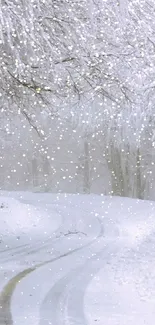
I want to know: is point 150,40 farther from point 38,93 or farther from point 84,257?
point 84,257

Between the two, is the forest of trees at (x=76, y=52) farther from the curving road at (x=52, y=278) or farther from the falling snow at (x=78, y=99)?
the curving road at (x=52, y=278)

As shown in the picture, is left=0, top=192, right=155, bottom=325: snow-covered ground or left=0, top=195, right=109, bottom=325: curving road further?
left=0, top=192, right=155, bottom=325: snow-covered ground

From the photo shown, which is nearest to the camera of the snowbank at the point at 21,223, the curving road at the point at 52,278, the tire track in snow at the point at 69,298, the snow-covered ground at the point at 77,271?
the tire track in snow at the point at 69,298

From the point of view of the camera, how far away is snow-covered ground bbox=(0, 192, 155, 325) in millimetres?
8453

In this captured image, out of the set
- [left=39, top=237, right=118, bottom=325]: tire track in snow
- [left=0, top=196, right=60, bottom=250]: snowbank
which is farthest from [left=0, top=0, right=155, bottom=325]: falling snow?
[left=0, top=196, right=60, bottom=250]: snowbank

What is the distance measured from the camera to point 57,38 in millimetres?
11102

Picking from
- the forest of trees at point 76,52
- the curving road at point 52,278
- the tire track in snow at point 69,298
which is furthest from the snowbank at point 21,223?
the forest of trees at point 76,52

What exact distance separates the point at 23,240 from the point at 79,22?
31.0 feet

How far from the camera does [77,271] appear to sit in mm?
12289

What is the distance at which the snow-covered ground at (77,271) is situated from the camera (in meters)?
8.45

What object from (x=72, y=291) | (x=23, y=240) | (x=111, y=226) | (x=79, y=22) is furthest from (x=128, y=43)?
(x=111, y=226)

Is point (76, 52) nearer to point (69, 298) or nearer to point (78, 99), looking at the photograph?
point (78, 99)

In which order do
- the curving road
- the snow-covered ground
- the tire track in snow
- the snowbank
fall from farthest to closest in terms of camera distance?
1. the snowbank
2. the snow-covered ground
3. the curving road
4. the tire track in snow

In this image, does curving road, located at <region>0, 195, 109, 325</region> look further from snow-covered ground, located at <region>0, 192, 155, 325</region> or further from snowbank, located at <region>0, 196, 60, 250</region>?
snowbank, located at <region>0, 196, 60, 250</region>
